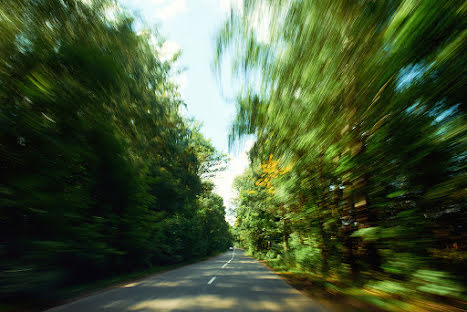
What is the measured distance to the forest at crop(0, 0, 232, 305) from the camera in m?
3.58

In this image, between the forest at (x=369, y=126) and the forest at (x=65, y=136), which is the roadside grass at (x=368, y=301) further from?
the forest at (x=65, y=136)

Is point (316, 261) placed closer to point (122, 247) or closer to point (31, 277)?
point (122, 247)

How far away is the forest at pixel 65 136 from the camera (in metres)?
3.58

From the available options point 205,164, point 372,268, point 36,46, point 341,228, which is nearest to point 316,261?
point 341,228

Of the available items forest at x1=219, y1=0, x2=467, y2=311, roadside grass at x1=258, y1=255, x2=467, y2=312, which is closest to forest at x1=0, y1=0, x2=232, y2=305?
forest at x1=219, y1=0, x2=467, y2=311

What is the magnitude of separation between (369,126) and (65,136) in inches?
199

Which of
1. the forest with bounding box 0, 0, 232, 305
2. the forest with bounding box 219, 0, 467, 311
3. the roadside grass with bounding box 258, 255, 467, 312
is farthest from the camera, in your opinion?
the forest with bounding box 0, 0, 232, 305

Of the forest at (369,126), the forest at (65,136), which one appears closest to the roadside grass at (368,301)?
the forest at (369,126)

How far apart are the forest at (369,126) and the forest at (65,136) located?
9.30ft

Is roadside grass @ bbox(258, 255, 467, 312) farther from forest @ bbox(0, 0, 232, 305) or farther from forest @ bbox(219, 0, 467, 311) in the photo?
forest @ bbox(0, 0, 232, 305)

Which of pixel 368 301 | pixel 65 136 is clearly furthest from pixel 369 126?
pixel 65 136

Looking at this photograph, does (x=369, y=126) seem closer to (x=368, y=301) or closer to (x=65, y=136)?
(x=368, y=301)

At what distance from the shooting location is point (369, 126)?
123 inches

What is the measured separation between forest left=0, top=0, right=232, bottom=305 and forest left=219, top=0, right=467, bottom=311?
2.83 m
